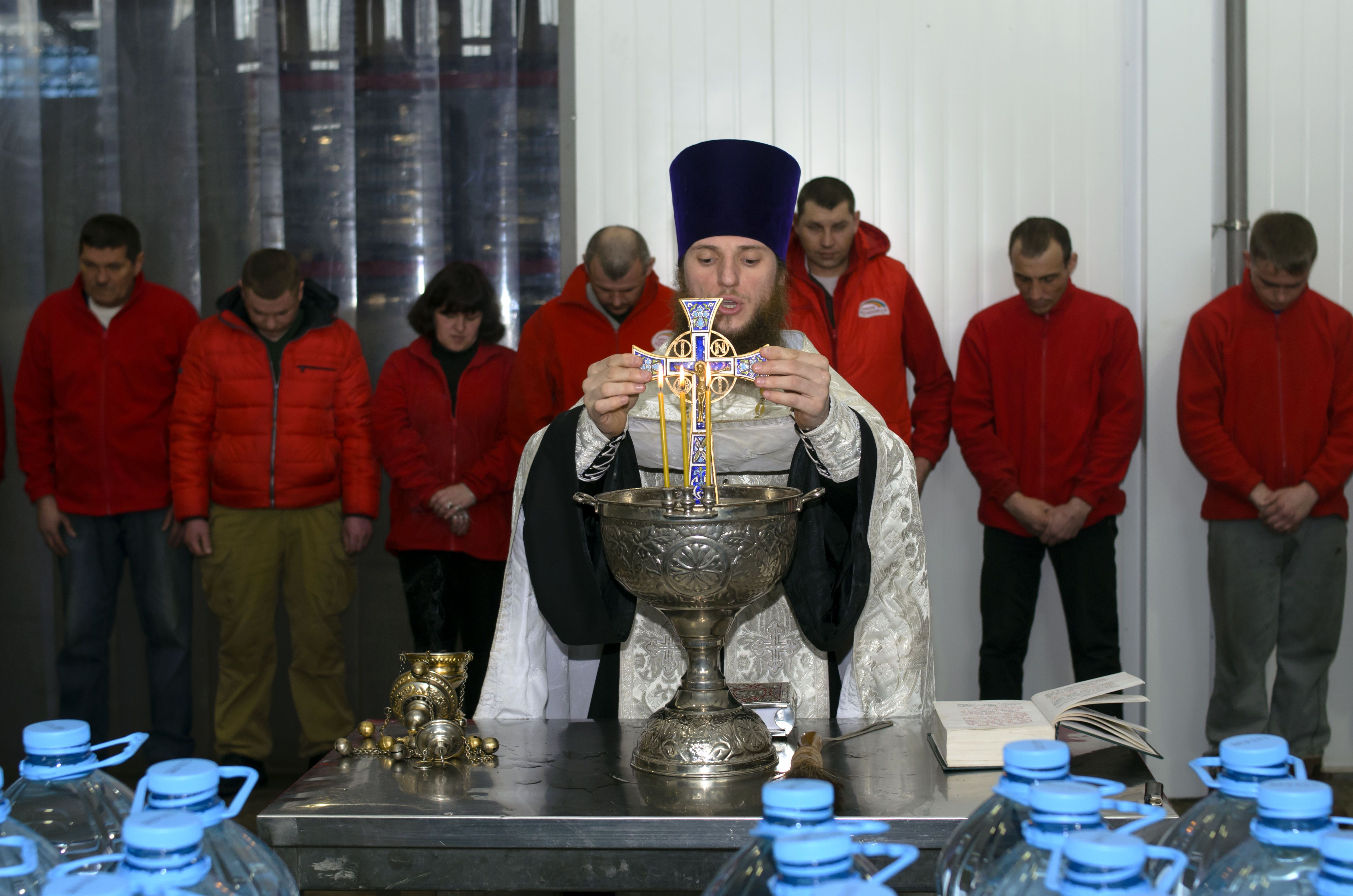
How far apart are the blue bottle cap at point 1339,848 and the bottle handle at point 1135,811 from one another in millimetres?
133

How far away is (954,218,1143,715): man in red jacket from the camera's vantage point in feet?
16.0

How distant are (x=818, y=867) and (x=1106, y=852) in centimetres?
20

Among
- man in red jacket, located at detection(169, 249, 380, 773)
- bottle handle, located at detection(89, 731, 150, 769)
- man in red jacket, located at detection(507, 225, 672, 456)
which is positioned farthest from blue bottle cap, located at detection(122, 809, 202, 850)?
man in red jacket, located at detection(169, 249, 380, 773)

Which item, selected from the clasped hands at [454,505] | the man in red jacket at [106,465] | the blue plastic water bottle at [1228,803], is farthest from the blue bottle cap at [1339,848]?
the man in red jacket at [106,465]

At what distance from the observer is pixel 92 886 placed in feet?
2.98

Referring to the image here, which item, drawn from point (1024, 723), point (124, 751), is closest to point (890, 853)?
point (124, 751)

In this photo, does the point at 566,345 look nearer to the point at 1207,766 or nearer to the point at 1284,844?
the point at 1207,766

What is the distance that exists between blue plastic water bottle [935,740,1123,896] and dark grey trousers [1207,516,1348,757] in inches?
153

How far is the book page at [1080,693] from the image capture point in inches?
79.9

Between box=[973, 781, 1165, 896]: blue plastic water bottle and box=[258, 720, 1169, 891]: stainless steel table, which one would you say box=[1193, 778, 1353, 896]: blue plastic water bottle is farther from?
box=[258, 720, 1169, 891]: stainless steel table

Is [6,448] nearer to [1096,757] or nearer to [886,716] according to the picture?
[886,716]

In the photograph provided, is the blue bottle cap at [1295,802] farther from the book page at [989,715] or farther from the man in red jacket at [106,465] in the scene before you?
the man in red jacket at [106,465]

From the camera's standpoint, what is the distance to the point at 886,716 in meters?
2.45

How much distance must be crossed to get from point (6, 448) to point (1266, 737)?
19.0 ft
